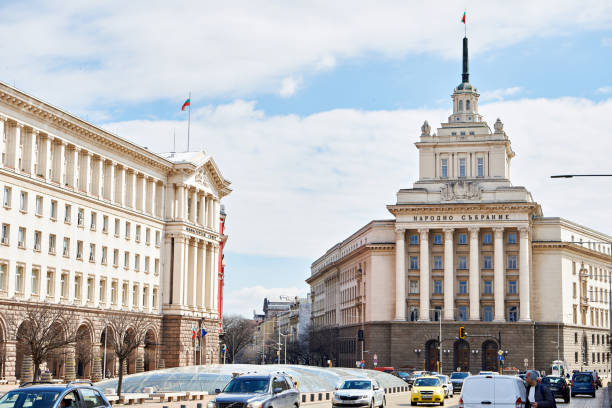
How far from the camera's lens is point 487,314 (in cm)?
12656

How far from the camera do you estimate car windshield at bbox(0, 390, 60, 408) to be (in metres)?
22.7

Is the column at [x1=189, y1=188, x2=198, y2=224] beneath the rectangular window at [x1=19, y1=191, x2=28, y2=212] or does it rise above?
above

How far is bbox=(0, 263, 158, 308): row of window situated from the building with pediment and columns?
42.7m

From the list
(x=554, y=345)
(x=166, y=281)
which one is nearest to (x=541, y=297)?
(x=554, y=345)

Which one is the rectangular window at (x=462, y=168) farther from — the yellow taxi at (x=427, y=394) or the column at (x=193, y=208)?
the yellow taxi at (x=427, y=394)

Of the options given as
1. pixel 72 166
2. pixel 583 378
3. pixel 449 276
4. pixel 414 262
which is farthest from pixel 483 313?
pixel 72 166

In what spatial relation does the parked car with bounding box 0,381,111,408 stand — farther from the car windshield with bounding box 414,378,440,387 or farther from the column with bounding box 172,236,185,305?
the column with bounding box 172,236,185,305

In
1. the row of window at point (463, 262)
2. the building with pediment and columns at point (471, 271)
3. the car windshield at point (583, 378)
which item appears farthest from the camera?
the row of window at point (463, 262)

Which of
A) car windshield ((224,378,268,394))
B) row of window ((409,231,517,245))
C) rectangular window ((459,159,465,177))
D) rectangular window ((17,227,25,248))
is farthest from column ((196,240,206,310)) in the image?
car windshield ((224,378,268,394))

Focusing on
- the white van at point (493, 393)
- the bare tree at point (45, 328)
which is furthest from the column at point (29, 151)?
the white van at point (493, 393)

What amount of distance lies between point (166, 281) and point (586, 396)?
45769 millimetres

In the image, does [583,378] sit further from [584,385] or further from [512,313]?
[512,313]

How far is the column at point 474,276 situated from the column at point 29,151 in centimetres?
6756

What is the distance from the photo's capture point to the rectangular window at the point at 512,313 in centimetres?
12581
